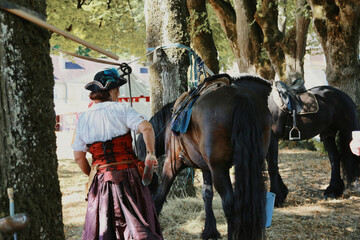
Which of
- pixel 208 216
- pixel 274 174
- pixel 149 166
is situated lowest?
pixel 208 216

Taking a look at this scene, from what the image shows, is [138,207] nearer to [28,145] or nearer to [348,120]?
[28,145]

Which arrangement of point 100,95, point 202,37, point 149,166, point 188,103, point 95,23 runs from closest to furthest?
point 149,166 < point 100,95 < point 188,103 < point 202,37 < point 95,23

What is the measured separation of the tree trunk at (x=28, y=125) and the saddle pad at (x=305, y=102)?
513 centimetres

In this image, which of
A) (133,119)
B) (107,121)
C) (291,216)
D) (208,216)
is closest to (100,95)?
(107,121)

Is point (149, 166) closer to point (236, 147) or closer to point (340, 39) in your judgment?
point (236, 147)

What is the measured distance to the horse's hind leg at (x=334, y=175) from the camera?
22.3 ft

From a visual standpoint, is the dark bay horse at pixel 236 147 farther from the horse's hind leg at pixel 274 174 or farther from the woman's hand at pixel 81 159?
the horse's hind leg at pixel 274 174

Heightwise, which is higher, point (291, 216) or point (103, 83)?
point (103, 83)

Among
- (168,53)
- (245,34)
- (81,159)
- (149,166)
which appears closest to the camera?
(149,166)

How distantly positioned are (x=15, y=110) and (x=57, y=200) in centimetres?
63

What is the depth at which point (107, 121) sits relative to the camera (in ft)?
10.3

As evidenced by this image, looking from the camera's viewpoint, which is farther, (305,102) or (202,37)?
(202,37)

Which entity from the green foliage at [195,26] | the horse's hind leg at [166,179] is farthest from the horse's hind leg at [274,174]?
the green foliage at [195,26]

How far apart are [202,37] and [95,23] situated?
4.05m
